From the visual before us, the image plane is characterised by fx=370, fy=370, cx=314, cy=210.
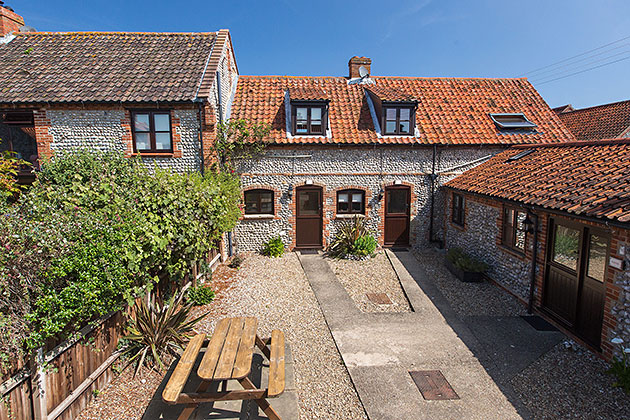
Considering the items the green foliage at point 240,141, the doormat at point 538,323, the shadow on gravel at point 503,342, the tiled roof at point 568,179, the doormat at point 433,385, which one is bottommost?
the doormat at point 433,385

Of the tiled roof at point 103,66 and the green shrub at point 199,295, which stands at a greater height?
the tiled roof at point 103,66

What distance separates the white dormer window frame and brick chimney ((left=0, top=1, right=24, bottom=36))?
1991 cm

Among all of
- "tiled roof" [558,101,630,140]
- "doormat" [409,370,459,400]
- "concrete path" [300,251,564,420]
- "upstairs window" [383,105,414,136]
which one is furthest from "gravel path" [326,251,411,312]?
"tiled roof" [558,101,630,140]

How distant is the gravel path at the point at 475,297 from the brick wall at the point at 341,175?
3.56 meters

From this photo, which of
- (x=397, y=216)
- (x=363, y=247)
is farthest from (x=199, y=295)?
(x=397, y=216)

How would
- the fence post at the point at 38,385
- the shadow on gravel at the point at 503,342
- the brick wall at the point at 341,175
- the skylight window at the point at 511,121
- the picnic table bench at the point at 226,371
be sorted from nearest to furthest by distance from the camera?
the fence post at the point at 38,385, the picnic table bench at the point at 226,371, the shadow on gravel at the point at 503,342, the brick wall at the point at 341,175, the skylight window at the point at 511,121

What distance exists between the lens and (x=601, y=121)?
72.7 feet

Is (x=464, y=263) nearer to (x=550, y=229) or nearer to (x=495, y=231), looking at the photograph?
(x=495, y=231)

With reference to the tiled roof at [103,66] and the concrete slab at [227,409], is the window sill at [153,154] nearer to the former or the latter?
the tiled roof at [103,66]

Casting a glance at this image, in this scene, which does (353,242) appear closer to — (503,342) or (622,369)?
(503,342)

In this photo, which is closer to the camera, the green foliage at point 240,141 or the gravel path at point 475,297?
the gravel path at point 475,297

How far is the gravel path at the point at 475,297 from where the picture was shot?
8877 mm

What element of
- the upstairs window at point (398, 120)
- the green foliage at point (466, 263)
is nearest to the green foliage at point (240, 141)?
the upstairs window at point (398, 120)

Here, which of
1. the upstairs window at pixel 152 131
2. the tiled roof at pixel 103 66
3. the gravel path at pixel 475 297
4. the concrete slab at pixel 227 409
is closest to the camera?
the concrete slab at pixel 227 409
